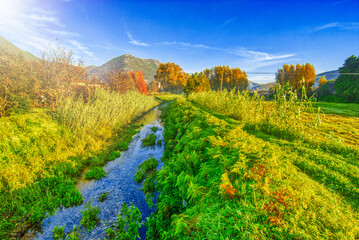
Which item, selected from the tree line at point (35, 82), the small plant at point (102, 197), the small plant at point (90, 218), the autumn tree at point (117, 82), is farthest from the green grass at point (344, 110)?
the autumn tree at point (117, 82)

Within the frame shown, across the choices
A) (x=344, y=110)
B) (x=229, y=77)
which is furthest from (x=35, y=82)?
(x=229, y=77)

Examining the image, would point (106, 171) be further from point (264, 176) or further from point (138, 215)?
point (264, 176)

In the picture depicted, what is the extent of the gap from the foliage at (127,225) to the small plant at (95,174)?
228cm

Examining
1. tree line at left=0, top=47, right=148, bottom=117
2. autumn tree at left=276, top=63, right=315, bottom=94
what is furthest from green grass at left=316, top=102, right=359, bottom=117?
autumn tree at left=276, top=63, right=315, bottom=94

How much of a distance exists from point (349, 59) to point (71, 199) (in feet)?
164

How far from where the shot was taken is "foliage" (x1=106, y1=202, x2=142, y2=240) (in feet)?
11.1

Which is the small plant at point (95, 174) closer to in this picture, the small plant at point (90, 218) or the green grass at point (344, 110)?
the small plant at point (90, 218)

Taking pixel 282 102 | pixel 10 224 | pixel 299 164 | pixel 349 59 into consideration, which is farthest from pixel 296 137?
pixel 349 59

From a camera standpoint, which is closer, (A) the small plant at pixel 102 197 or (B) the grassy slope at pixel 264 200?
(B) the grassy slope at pixel 264 200

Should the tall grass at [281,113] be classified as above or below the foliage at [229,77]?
below

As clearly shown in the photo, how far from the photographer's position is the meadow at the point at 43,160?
386 cm

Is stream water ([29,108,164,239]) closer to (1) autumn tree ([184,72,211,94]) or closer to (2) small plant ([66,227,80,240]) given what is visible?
(2) small plant ([66,227,80,240])

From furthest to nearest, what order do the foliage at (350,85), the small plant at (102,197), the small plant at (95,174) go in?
the foliage at (350,85), the small plant at (95,174), the small plant at (102,197)

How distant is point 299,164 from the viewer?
3197 mm
